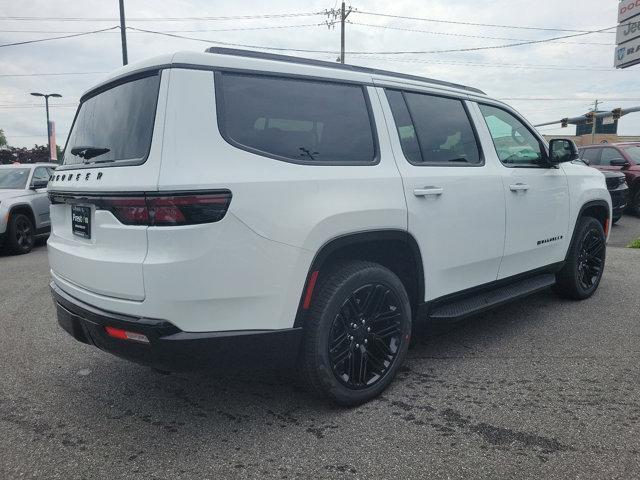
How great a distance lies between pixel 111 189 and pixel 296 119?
3.26ft

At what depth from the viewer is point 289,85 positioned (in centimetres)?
271

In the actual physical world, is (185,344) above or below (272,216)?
below

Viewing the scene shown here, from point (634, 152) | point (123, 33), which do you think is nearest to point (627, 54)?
point (634, 152)

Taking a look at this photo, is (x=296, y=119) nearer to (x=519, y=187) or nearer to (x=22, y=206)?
(x=519, y=187)

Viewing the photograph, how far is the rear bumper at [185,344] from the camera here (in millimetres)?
2277

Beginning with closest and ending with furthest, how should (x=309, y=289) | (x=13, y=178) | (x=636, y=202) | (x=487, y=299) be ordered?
(x=309, y=289) → (x=487, y=299) → (x=13, y=178) → (x=636, y=202)

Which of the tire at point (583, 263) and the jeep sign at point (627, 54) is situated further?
the jeep sign at point (627, 54)

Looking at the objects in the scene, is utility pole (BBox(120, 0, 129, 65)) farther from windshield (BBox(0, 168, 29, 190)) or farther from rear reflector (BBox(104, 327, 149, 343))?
rear reflector (BBox(104, 327, 149, 343))

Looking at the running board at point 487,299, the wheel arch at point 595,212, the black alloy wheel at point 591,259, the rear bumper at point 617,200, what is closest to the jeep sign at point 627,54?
the rear bumper at point 617,200

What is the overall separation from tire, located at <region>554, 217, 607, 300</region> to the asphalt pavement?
798 mm

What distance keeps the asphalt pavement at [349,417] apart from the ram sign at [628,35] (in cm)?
2606

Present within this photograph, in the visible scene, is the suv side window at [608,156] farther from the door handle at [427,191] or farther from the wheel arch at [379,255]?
the wheel arch at [379,255]

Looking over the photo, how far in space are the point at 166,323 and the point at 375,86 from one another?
A: 1.88 metres

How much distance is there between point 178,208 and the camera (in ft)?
7.25
